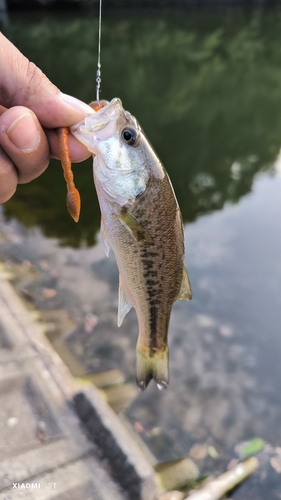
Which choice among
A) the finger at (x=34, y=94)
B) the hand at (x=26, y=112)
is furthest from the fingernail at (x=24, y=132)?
the finger at (x=34, y=94)

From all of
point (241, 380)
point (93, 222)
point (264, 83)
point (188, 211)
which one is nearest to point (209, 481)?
point (241, 380)

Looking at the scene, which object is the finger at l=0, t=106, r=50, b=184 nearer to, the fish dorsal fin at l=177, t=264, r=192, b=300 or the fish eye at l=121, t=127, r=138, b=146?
the fish eye at l=121, t=127, r=138, b=146

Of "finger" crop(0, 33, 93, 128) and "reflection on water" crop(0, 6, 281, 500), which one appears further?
"reflection on water" crop(0, 6, 281, 500)

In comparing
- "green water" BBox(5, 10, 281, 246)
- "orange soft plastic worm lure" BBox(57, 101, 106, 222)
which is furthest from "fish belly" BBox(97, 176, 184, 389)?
"green water" BBox(5, 10, 281, 246)

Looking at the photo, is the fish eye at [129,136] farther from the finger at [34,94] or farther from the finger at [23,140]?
the finger at [23,140]

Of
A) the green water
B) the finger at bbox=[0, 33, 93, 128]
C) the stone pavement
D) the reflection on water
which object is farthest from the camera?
the green water

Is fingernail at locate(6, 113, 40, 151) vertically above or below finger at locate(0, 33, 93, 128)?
below

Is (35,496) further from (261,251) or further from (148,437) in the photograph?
(261,251)
